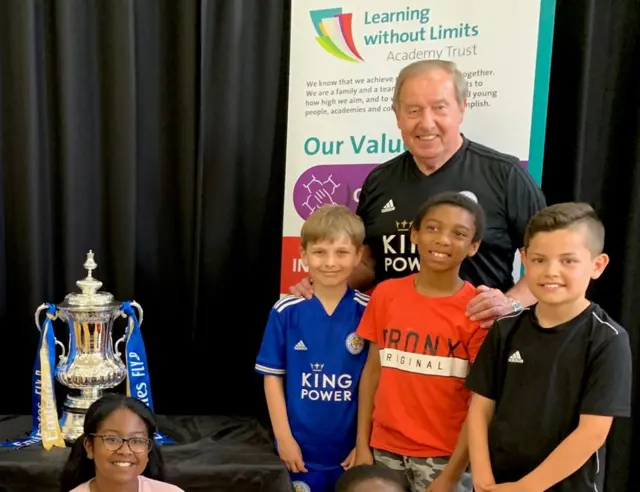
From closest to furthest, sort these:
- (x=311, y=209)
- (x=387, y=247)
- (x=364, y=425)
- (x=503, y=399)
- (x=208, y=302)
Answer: (x=503, y=399) < (x=364, y=425) < (x=387, y=247) < (x=311, y=209) < (x=208, y=302)

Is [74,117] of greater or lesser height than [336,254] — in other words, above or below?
above

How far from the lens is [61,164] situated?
7.91 feet

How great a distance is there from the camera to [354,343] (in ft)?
5.61

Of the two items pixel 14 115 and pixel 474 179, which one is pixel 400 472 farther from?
pixel 14 115

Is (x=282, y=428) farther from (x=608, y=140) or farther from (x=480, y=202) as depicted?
(x=608, y=140)

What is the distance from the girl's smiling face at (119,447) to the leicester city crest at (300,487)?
1.64 ft

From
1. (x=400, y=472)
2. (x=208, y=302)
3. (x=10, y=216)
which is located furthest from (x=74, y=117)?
(x=400, y=472)

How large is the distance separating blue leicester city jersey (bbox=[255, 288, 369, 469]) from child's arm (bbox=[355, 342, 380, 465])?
35 mm

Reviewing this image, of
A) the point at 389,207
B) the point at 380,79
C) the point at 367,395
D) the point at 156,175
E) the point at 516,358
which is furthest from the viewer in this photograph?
the point at 156,175

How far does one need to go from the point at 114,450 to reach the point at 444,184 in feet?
3.63

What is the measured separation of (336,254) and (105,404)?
701 mm

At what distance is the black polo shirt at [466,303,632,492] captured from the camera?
125 cm

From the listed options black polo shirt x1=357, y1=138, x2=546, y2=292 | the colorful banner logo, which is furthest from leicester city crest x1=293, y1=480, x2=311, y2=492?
the colorful banner logo

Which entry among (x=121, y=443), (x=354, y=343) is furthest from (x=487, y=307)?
(x=121, y=443)
